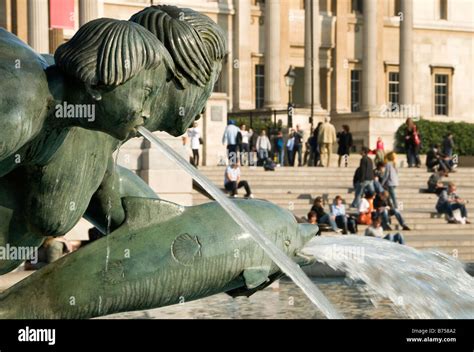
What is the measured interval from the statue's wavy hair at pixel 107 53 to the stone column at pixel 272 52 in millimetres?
53334

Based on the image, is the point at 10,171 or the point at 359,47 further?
the point at 359,47

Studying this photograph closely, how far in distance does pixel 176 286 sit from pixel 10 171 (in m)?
0.63

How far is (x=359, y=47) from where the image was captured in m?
62.6

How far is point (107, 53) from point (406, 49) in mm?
57360

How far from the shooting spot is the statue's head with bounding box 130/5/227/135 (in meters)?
3.96

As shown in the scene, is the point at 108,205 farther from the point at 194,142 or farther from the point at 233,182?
the point at 194,142

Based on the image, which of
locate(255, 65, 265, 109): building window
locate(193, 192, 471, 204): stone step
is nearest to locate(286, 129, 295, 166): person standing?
locate(193, 192, 471, 204): stone step

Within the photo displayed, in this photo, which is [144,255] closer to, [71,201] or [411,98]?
[71,201]

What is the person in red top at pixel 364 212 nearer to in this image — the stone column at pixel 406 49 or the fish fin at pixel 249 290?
the fish fin at pixel 249 290

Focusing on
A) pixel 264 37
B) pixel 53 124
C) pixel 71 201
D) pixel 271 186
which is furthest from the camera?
pixel 264 37

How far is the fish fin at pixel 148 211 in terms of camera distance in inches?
165
